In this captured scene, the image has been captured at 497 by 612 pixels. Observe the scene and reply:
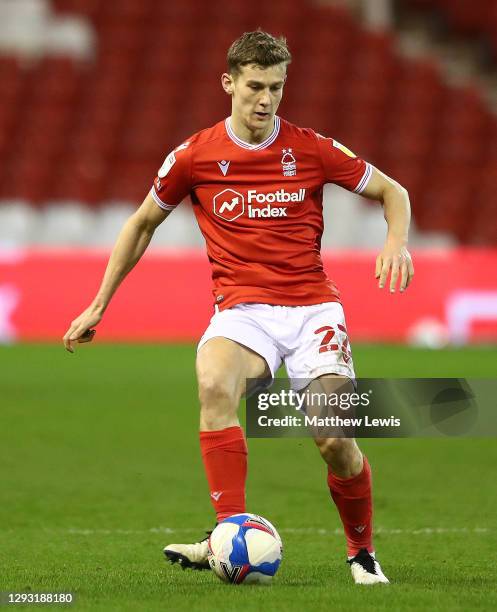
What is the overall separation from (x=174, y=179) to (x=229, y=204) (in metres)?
0.23

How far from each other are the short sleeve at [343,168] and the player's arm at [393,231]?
1.3 inches

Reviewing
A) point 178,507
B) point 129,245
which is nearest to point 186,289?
point 178,507

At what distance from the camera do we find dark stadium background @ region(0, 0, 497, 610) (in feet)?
18.3

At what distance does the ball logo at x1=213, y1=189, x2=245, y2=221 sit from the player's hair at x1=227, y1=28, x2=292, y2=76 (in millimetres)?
437

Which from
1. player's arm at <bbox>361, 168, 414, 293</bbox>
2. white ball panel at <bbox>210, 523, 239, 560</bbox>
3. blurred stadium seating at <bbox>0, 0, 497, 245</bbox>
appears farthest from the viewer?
blurred stadium seating at <bbox>0, 0, 497, 245</bbox>

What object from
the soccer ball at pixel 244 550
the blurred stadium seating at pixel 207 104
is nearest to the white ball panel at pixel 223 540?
the soccer ball at pixel 244 550

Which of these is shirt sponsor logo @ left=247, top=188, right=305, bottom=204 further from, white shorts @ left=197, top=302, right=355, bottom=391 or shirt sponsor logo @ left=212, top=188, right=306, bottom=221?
white shorts @ left=197, top=302, right=355, bottom=391

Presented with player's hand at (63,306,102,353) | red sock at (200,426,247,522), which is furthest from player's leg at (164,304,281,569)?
player's hand at (63,306,102,353)

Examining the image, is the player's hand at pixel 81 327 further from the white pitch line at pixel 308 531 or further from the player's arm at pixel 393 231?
the white pitch line at pixel 308 531

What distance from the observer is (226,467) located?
15.6ft

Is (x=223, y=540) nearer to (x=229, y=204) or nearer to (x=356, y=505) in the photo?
(x=356, y=505)

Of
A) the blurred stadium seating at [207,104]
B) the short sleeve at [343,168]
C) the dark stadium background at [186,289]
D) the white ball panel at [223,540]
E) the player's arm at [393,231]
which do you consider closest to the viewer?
the white ball panel at [223,540]

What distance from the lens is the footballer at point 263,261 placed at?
480cm

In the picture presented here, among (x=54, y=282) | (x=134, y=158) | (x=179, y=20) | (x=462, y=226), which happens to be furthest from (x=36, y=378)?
(x=179, y=20)
